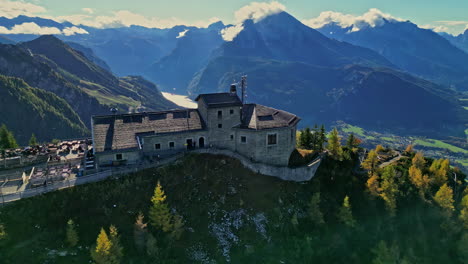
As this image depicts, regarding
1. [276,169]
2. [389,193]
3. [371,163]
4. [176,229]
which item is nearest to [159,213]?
[176,229]

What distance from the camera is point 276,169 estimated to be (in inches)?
2699

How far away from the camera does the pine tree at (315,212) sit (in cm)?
6378

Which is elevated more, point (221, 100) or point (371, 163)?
point (221, 100)

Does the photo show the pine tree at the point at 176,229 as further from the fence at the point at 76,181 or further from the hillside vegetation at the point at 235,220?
the fence at the point at 76,181

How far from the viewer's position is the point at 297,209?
64.8 meters

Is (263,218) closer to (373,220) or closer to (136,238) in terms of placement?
(136,238)

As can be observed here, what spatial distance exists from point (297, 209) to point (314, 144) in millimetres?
23197

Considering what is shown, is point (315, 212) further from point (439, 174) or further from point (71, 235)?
point (71, 235)

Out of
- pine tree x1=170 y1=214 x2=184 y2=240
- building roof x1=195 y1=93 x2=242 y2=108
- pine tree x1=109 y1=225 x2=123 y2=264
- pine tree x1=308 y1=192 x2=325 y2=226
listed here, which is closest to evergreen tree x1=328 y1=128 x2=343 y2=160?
pine tree x1=308 y1=192 x2=325 y2=226

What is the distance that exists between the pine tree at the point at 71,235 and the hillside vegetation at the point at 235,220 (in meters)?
0.15

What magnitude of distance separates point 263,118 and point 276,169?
12.0m

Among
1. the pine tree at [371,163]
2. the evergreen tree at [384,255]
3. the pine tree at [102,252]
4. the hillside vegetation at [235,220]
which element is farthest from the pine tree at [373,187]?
the pine tree at [102,252]

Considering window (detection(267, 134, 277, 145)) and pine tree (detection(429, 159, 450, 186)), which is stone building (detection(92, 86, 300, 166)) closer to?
window (detection(267, 134, 277, 145))

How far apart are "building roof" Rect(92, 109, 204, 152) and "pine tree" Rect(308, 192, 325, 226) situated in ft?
97.7
